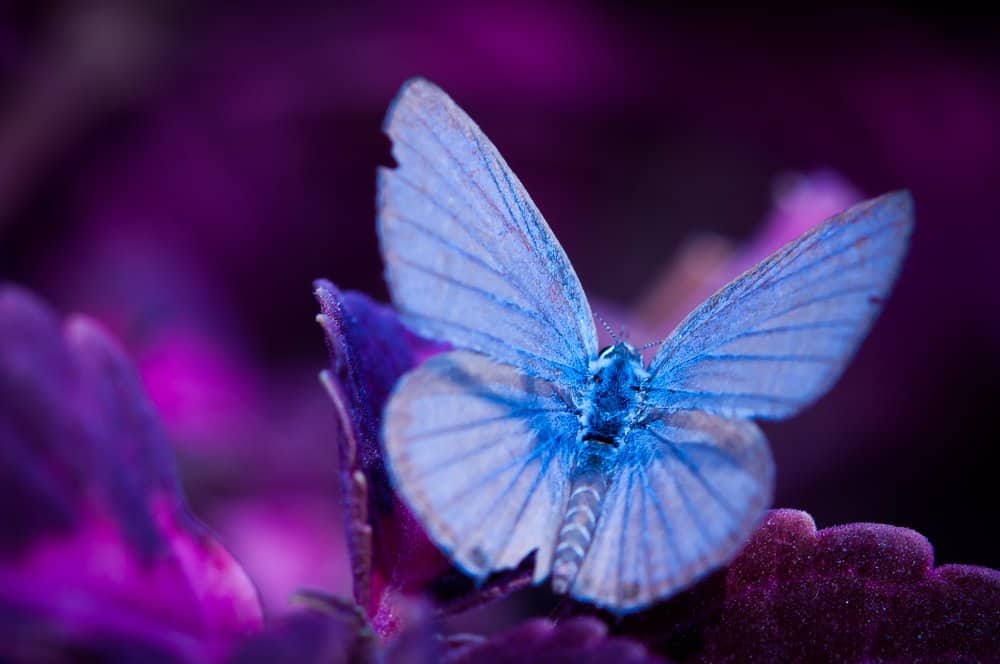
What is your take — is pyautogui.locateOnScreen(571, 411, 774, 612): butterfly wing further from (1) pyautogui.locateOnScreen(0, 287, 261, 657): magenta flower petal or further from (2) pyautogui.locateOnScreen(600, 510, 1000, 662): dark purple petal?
(1) pyautogui.locateOnScreen(0, 287, 261, 657): magenta flower petal

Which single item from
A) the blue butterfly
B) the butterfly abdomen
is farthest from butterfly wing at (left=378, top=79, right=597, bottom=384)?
the butterfly abdomen

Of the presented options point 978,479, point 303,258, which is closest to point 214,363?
point 303,258

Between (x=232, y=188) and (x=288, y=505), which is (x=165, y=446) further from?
(x=232, y=188)

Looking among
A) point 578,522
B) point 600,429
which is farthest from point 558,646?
point 600,429

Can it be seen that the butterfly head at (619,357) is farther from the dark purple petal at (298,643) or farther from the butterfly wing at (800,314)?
the dark purple petal at (298,643)

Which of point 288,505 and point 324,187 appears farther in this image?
point 324,187

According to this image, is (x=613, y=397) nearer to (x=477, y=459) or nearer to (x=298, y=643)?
(x=477, y=459)
